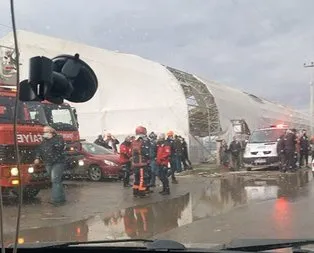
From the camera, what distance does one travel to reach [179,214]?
10.6m

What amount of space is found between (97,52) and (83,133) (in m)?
5.89

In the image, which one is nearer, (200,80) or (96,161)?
(96,161)

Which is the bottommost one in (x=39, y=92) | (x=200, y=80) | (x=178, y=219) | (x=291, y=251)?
(x=178, y=219)

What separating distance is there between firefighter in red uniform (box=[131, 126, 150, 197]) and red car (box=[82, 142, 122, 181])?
4.10 m

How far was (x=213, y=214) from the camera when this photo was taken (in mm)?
10414

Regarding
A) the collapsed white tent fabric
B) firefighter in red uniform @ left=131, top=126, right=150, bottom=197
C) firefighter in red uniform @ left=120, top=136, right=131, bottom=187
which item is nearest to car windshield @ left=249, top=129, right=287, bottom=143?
the collapsed white tent fabric

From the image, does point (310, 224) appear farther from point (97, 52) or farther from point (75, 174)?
point (97, 52)

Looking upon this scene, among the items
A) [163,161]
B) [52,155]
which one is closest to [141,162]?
[163,161]

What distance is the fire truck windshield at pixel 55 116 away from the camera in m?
13.1

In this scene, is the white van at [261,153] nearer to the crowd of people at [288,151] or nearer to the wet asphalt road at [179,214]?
the crowd of people at [288,151]

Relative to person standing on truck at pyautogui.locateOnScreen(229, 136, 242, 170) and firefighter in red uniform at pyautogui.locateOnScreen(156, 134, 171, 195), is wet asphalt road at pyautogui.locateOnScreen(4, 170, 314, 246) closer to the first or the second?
firefighter in red uniform at pyautogui.locateOnScreen(156, 134, 171, 195)

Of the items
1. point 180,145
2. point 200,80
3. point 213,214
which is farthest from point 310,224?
point 200,80

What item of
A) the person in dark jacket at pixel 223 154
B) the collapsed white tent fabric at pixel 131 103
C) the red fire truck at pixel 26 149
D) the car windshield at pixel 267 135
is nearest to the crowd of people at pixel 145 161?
the red fire truck at pixel 26 149

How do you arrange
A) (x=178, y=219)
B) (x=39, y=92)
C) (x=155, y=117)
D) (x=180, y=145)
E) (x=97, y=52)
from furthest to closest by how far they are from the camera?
(x=155, y=117) → (x=97, y=52) → (x=180, y=145) → (x=178, y=219) → (x=39, y=92)
